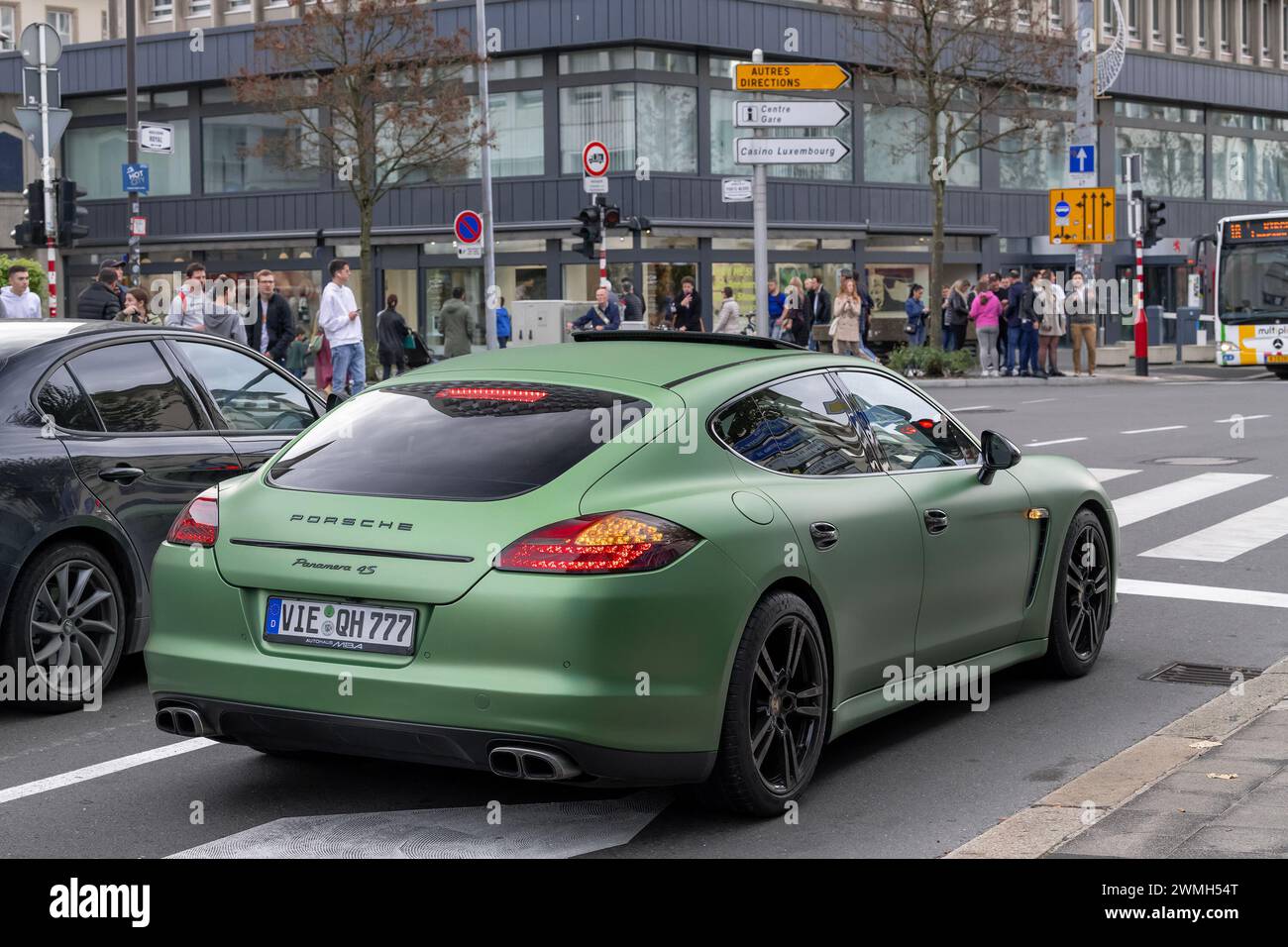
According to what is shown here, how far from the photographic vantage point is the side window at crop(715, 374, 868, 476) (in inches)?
229

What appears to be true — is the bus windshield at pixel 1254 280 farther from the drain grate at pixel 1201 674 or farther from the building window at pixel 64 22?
the building window at pixel 64 22

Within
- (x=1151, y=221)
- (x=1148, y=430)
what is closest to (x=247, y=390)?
(x=1148, y=430)

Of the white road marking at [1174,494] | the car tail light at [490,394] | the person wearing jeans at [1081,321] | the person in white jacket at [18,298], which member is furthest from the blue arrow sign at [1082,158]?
the car tail light at [490,394]

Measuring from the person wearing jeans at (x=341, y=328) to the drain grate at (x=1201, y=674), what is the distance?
561 inches

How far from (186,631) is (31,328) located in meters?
Result: 2.66

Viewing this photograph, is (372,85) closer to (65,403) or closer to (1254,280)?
(1254,280)

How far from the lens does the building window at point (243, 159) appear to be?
46.3 metres

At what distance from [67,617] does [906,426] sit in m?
Answer: 3.32

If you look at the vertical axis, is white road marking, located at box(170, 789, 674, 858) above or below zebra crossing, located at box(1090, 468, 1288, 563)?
below

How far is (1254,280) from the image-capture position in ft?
113

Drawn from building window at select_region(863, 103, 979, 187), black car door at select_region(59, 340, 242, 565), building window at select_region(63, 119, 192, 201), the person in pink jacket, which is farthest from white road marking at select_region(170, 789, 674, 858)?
building window at select_region(63, 119, 192, 201)

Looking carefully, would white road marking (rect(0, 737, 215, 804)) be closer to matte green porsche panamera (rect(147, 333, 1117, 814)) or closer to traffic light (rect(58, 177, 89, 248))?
matte green porsche panamera (rect(147, 333, 1117, 814))

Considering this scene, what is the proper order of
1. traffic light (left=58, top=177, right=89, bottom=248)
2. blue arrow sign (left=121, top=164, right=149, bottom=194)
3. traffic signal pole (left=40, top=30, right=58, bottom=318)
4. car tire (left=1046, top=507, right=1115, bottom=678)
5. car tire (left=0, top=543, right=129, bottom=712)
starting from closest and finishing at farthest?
1. car tire (left=0, top=543, right=129, bottom=712)
2. car tire (left=1046, top=507, right=1115, bottom=678)
3. traffic signal pole (left=40, top=30, right=58, bottom=318)
4. traffic light (left=58, top=177, right=89, bottom=248)
5. blue arrow sign (left=121, top=164, right=149, bottom=194)
